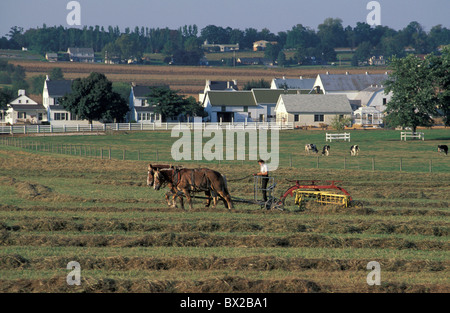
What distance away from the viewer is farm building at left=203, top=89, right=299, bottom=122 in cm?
11662

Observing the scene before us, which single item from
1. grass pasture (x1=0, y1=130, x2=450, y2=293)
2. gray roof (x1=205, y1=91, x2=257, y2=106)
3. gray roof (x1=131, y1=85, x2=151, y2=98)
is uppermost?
gray roof (x1=131, y1=85, x2=151, y2=98)

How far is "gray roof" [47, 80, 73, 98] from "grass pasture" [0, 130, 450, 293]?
89409 mm

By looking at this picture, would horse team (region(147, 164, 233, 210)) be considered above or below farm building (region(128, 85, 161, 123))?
below

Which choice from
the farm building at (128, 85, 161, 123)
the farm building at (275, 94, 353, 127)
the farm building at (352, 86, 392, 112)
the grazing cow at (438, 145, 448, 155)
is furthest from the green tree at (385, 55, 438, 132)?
the farm building at (128, 85, 161, 123)

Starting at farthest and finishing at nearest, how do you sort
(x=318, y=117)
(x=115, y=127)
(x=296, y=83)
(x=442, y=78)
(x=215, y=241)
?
(x=296, y=83) → (x=318, y=117) → (x=115, y=127) → (x=442, y=78) → (x=215, y=241)

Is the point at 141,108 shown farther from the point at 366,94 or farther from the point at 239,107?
the point at 366,94

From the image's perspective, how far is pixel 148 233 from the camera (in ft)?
63.3

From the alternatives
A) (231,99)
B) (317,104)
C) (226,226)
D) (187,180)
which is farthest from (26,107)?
(226,226)

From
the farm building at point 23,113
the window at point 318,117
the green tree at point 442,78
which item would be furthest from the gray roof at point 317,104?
the farm building at point 23,113

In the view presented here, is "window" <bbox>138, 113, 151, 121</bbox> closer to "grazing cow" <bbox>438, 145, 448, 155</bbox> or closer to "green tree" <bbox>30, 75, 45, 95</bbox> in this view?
"grazing cow" <bbox>438, 145, 448, 155</bbox>

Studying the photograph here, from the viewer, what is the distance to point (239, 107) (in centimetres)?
11781

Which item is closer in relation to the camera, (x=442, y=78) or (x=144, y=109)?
(x=442, y=78)

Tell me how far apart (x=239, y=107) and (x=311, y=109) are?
18.0 metres

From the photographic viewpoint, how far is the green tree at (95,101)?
9850 cm
